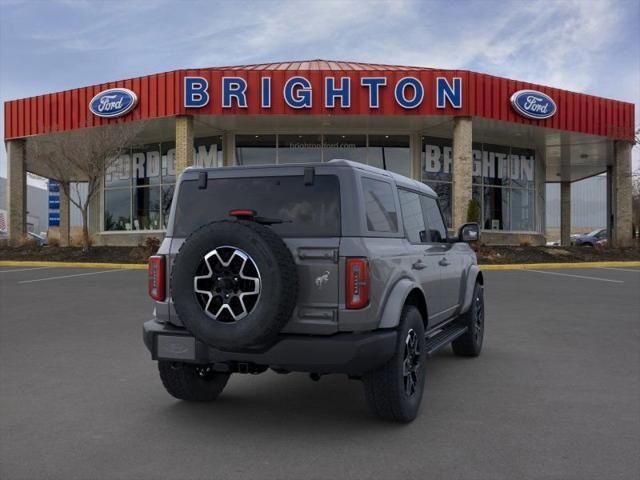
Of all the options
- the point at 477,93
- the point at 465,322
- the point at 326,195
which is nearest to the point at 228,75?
the point at 477,93

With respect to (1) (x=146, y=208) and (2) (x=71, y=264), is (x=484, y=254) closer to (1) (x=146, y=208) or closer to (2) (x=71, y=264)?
(2) (x=71, y=264)

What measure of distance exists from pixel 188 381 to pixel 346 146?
21242 millimetres

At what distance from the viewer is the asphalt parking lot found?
3508mm

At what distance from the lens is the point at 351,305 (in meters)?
3.91

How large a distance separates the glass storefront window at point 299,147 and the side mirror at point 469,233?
19.3 metres

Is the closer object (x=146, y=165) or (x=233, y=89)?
(x=233, y=89)

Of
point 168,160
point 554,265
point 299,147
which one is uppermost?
point 299,147

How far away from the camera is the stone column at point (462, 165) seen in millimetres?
21797

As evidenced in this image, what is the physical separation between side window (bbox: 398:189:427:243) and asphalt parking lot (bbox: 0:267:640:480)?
135 cm

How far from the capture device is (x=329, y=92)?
2125cm

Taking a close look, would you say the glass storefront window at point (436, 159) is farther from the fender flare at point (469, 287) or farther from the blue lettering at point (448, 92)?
the fender flare at point (469, 287)

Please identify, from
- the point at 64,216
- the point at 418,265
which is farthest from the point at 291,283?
the point at 64,216

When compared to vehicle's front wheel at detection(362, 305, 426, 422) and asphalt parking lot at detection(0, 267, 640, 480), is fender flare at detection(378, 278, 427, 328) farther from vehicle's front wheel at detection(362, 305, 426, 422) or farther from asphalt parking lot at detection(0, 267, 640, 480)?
asphalt parking lot at detection(0, 267, 640, 480)

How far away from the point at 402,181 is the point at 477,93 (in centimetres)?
1806
